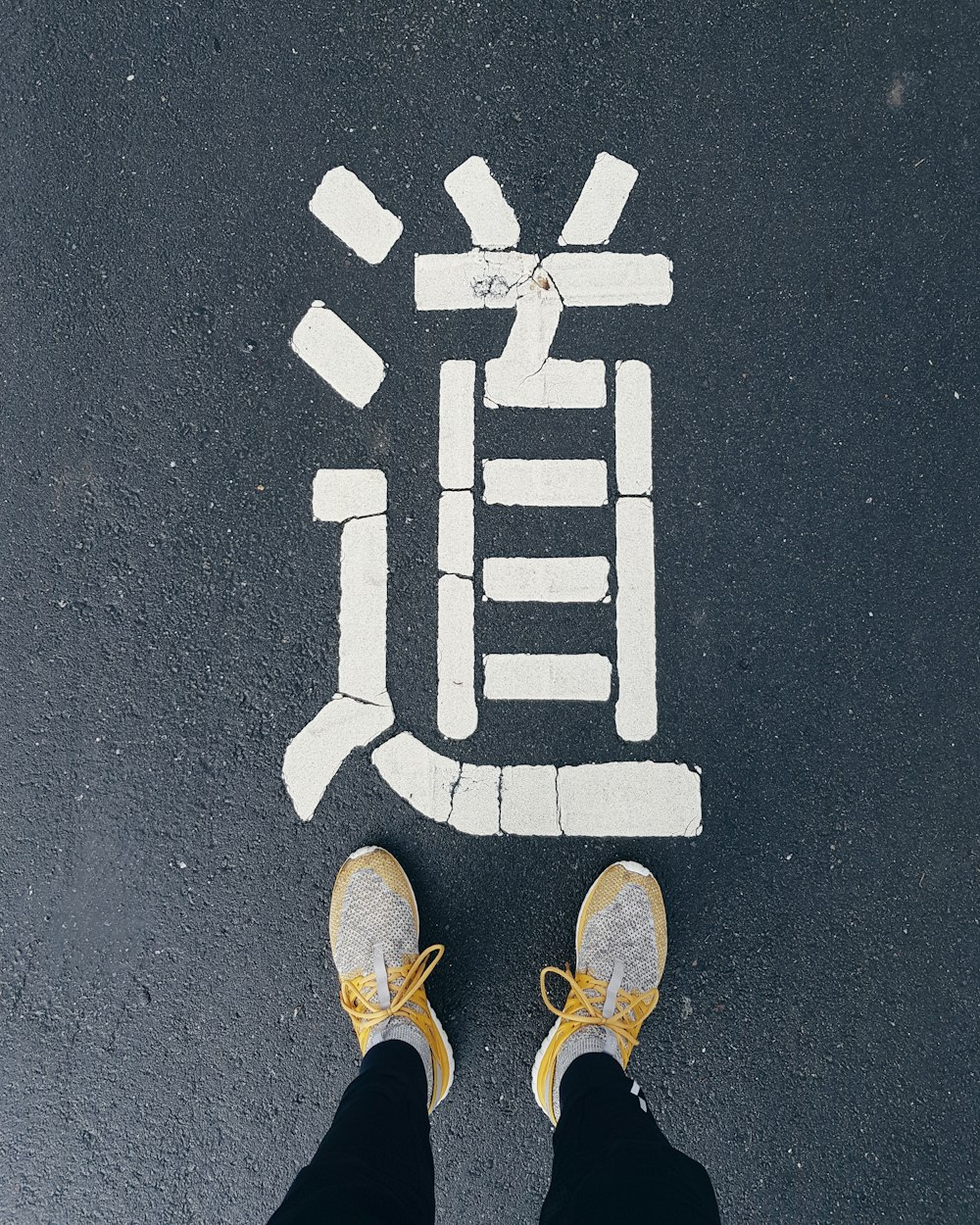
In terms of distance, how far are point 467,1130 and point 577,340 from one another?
2408mm

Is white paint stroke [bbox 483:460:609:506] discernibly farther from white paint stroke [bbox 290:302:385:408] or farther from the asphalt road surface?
white paint stroke [bbox 290:302:385:408]

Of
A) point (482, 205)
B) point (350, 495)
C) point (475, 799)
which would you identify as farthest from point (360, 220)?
point (475, 799)

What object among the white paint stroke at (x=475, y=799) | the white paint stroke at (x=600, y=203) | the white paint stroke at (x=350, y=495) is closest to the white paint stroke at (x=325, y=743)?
the white paint stroke at (x=475, y=799)

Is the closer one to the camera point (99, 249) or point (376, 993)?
point (376, 993)

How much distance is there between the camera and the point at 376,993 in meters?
2.39

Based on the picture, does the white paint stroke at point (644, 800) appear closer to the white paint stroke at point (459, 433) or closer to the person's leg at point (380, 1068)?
the person's leg at point (380, 1068)

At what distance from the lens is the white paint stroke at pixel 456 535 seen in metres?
2.50

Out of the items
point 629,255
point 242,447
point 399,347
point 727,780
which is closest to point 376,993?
point 727,780

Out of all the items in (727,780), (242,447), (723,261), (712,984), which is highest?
(723,261)

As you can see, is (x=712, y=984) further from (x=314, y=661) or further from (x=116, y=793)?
(x=116, y=793)

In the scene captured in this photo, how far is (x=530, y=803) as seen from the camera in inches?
97.2

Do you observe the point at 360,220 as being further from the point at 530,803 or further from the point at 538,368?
the point at 530,803

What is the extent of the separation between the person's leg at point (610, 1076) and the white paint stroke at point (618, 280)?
1.71m

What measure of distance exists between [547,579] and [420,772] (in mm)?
700
